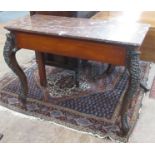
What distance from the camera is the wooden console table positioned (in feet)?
4.28

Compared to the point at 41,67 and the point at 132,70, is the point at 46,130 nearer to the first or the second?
the point at 41,67

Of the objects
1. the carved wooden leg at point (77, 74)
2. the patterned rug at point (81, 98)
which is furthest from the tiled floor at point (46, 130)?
the carved wooden leg at point (77, 74)

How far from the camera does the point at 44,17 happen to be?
173 cm

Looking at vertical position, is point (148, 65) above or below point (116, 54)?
below

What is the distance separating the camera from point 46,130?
166 centimetres

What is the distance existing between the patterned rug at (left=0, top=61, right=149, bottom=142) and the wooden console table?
0.74ft

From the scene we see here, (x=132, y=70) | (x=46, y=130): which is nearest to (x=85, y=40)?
(x=132, y=70)

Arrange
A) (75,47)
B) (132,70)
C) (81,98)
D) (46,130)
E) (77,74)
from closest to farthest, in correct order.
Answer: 1. (132,70)
2. (75,47)
3. (46,130)
4. (81,98)
5. (77,74)

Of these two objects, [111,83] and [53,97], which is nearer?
[53,97]

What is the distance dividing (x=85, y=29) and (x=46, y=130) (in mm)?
732
